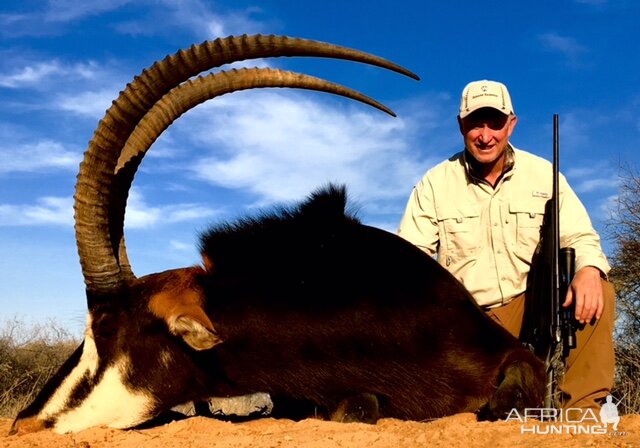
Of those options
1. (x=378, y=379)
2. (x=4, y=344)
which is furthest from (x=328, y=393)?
(x=4, y=344)

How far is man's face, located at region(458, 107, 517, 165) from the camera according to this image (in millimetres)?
5402

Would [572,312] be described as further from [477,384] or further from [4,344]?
[4,344]

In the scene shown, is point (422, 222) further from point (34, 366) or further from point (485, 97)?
point (34, 366)

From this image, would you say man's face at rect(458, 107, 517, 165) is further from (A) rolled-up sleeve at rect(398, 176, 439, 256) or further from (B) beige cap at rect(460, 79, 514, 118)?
(A) rolled-up sleeve at rect(398, 176, 439, 256)

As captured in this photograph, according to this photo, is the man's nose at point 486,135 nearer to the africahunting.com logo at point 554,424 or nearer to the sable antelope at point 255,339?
the sable antelope at point 255,339

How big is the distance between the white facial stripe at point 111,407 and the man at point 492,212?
2627mm

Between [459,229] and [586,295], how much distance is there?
1.30m

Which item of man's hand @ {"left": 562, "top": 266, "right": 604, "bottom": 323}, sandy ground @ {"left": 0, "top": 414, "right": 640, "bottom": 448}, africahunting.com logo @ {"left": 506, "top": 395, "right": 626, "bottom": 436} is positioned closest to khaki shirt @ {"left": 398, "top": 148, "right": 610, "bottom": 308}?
man's hand @ {"left": 562, "top": 266, "right": 604, "bottom": 323}

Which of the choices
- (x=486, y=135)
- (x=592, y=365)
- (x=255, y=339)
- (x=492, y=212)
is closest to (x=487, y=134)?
(x=486, y=135)

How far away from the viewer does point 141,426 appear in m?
4.10

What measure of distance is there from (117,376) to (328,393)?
3.94ft

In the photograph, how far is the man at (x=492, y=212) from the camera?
5.34 m

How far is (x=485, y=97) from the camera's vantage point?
5398 millimetres

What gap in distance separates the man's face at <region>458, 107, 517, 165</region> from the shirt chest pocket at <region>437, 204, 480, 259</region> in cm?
43
